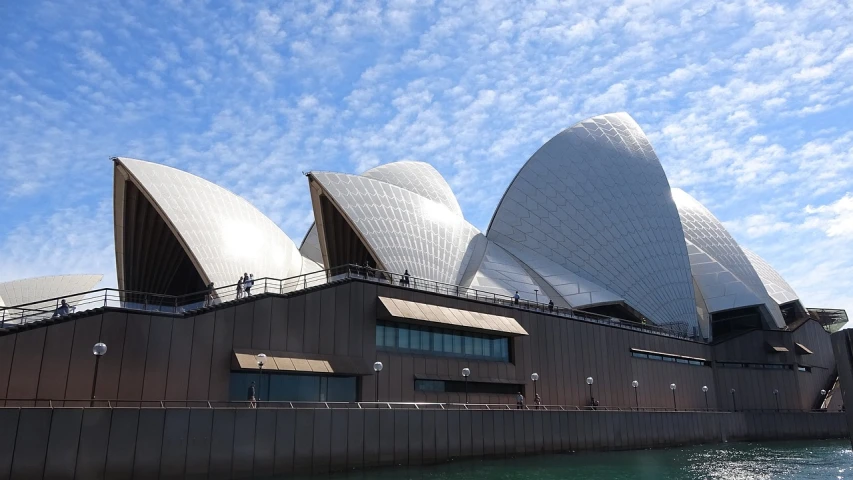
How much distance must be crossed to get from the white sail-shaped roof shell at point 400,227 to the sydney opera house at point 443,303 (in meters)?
0.12

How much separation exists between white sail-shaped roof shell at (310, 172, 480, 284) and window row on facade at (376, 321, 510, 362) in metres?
5.27

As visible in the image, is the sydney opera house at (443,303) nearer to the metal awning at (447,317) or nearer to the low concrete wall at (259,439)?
the metal awning at (447,317)

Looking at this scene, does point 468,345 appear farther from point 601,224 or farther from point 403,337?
point 601,224

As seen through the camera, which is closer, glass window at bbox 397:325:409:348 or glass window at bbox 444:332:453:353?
glass window at bbox 397:325:409:348

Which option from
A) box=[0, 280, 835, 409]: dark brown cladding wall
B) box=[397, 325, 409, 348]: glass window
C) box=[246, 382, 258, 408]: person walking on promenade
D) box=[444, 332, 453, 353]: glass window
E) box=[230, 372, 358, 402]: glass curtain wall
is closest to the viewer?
box=[0, 280, 835, 409]: dark brown cladding wall

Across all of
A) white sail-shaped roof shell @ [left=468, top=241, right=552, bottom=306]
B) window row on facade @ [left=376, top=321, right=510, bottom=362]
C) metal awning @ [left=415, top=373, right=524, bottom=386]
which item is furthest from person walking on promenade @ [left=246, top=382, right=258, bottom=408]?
white sail-shaped roof shell @ [left=468, top=241, right=552, bottom=306]

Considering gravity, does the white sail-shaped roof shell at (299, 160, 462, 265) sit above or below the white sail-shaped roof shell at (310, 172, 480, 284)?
above

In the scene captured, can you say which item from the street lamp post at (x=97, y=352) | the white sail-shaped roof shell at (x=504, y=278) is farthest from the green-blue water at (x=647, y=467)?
the white sail-shaped roof shell at (x=504, y=278)

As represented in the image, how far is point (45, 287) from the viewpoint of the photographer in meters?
47.2

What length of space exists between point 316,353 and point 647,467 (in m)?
12.3

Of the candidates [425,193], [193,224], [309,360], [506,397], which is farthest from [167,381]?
[425,193]

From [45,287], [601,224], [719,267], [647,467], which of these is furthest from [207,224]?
[719,267]

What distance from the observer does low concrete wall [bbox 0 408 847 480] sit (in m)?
16.0

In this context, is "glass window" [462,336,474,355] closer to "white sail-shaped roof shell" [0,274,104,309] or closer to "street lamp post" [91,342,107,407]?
"street lamp post" [91,342,107,407]
